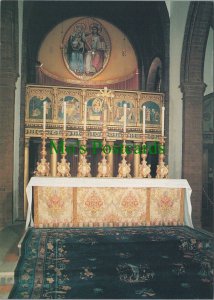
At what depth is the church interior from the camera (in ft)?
12.6

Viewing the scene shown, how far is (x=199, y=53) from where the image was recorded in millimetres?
9031

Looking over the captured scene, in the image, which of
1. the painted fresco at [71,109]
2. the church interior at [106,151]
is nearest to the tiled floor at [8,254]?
the church interior at [106,151]

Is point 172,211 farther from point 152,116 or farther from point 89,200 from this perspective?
point 152,116

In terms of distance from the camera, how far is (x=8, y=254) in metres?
4.82

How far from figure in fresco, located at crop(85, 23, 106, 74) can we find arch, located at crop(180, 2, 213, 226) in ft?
16.5

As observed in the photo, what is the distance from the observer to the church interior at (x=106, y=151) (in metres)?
3.83

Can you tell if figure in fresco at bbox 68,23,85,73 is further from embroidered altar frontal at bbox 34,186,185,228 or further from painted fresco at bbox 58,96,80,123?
embroidered altar frontal at bbox 34,186,185,228

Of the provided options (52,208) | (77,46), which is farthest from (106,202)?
(77,46)

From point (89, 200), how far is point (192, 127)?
14.8ft

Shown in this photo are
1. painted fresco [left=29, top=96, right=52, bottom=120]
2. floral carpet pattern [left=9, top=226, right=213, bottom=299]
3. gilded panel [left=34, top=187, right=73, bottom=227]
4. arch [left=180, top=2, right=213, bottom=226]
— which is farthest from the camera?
painted fresco [left=29, top=96, right=52, bottom=120]

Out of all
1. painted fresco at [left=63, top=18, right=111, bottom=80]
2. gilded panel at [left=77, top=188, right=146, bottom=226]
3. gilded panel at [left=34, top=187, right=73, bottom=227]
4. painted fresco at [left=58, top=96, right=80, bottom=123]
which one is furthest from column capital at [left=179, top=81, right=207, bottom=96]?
painted fresco at [left=63, top=18, right=111, bottom=80]

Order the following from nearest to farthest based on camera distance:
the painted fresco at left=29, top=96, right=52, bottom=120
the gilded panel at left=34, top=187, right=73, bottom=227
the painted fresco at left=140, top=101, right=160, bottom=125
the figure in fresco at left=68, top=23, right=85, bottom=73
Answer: the gilded panel at left=34, top=187, right=73, bottom=227 < the painted fresco at left=29, top=96, right=52, bottom=120 < the painted fresco at left=140, top=101, right=160, bottom=125 < the figure in fresco at left=68, top=23, right=85, bottom=73

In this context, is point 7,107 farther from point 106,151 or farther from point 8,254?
point 8,254

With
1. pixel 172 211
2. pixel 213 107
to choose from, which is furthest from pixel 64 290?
pixel 213 107
